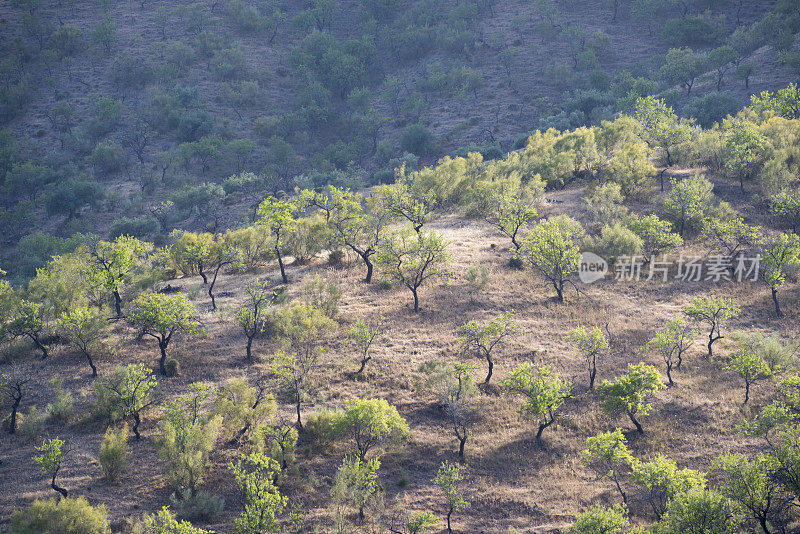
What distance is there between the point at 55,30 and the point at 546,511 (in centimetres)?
14461

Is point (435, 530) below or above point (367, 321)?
below

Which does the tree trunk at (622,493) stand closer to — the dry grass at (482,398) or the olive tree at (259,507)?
the dry grass at (482,398)

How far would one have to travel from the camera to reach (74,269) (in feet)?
164

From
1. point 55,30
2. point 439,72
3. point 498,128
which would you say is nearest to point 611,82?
point 498,128

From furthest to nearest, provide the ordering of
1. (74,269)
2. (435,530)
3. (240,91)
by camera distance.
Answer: (240,91), (74,269), (435,530)

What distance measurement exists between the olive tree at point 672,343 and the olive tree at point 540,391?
7.93 meters

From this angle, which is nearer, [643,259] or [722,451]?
[722,451]

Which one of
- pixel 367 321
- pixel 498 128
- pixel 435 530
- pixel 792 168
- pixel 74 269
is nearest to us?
pixel 435 530

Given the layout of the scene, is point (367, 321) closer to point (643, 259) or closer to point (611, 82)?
point (643, 259)

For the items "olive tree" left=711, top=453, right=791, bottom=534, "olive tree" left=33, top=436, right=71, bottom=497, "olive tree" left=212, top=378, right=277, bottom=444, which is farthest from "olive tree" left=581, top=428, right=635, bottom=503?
"olive tree" left=33, top=436, right=71, bottom=497

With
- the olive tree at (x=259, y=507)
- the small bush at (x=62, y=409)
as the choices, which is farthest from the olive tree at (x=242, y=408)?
→ the small bush at (x=62, y=409)

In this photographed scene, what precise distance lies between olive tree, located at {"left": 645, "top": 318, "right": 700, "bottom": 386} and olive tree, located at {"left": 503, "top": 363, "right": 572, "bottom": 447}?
7.93 m

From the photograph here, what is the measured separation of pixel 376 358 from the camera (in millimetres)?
42781

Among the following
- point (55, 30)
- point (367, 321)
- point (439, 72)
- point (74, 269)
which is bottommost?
point (367, 321)
